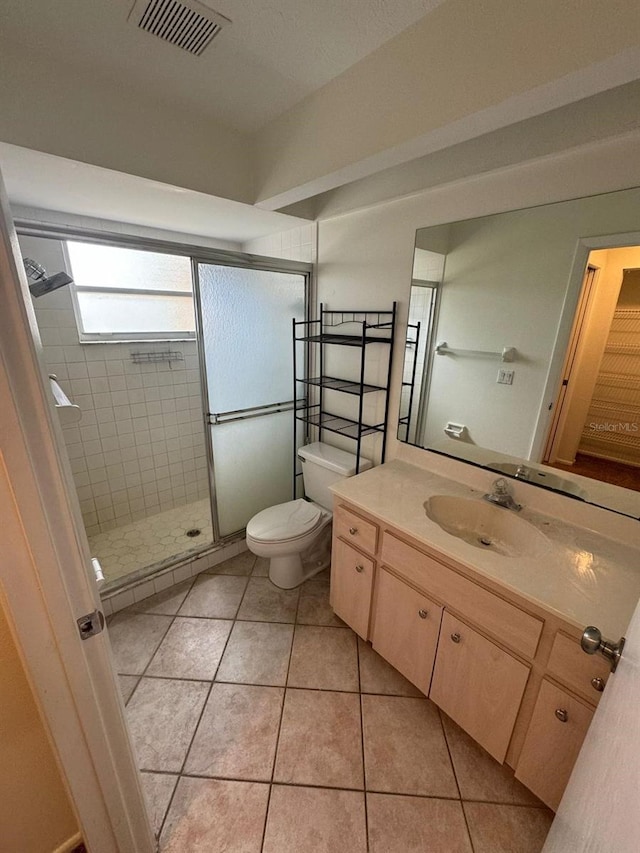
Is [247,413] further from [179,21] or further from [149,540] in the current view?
[179,21]

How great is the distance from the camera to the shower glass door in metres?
1.93

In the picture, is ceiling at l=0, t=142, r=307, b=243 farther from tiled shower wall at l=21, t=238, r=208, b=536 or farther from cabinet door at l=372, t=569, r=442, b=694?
cabinet door at l=372, t=569, r=442, b=694

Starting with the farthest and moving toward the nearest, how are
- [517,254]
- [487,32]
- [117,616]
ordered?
[117,616]
[517,254]
[487,32]

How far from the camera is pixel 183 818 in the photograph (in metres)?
1.09

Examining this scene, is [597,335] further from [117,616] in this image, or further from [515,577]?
[117,616]

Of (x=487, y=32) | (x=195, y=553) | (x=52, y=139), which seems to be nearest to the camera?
(x=487, y=32)

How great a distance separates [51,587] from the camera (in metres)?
0.64

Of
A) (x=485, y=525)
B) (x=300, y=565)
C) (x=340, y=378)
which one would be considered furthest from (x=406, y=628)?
(x=340, y=378)

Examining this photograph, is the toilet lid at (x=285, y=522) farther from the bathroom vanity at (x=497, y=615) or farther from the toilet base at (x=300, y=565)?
the bathroom vanity at (x=497, y=615)

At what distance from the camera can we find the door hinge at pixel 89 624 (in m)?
0.70

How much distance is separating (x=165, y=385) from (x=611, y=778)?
2755 millimetres

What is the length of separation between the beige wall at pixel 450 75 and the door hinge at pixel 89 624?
60.3 inches

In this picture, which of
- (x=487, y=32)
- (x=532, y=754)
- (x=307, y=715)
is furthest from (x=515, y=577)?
(x=487, y=32)

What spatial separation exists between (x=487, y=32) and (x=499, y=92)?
0.15m
